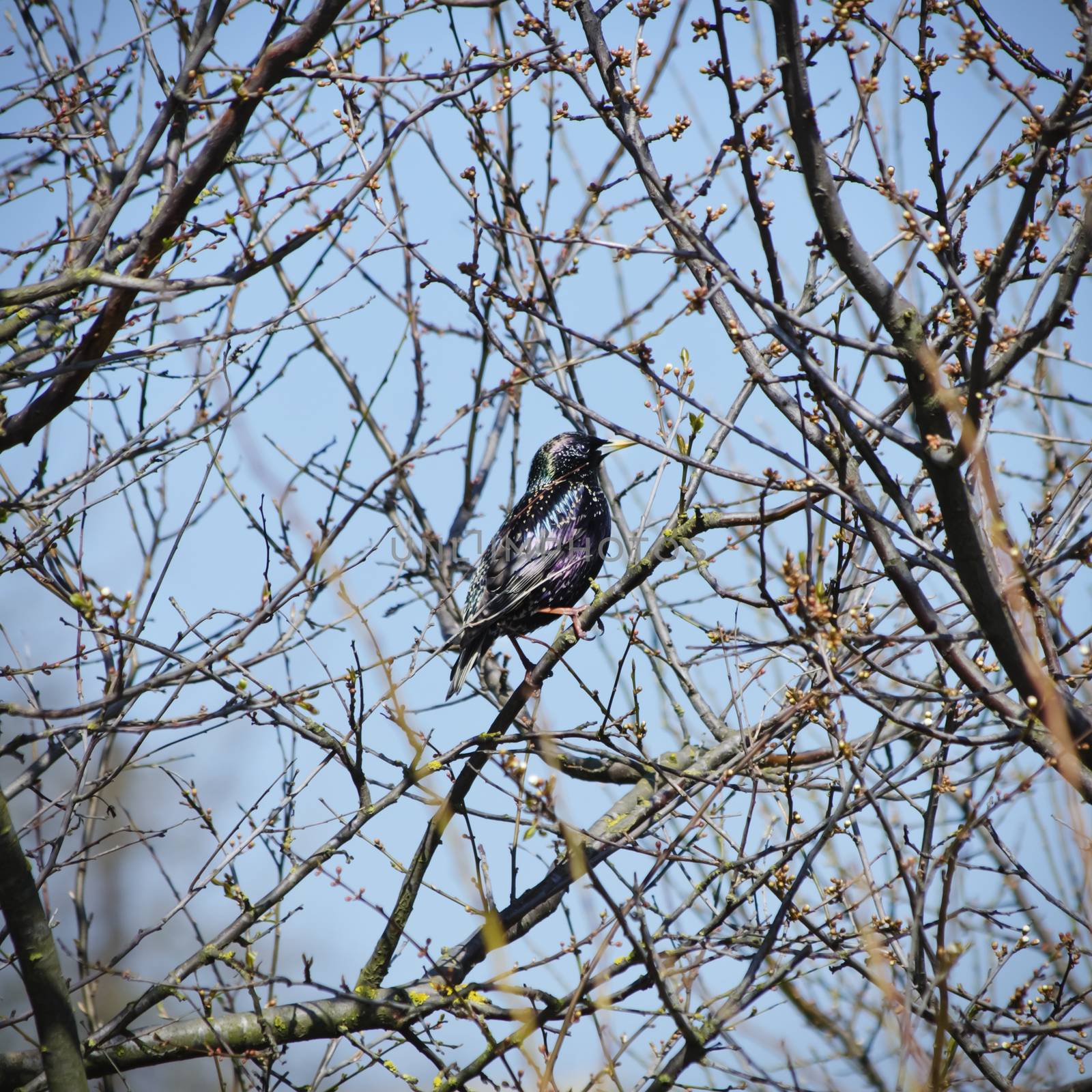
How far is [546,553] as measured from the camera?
5.93 meters

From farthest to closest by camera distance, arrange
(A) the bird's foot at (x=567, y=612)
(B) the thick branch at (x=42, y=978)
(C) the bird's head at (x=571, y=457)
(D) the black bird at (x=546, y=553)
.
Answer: (C) the bird's head at (x=571, y=457) < (D) the black bird at (x=546, y=553) < (A) the bird's foot at (x=567, y=612) < (B) the thick branch at (x=42, y=978)

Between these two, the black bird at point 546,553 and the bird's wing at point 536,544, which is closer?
the black bird at point 546,553

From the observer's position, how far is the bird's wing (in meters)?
5.79

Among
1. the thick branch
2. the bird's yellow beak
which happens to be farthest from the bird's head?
the thick branch

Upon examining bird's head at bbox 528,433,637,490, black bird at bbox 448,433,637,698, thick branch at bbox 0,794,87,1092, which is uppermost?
bird's head at bbox 528,433,637,490

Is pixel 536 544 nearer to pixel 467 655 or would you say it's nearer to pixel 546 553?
pixel 546 553

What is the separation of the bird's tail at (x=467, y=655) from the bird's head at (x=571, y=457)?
4.30 ft

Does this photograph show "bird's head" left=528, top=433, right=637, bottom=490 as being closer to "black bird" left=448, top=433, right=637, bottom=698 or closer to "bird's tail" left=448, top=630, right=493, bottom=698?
"black bird" left=448, top=433, right=637, bottom=698

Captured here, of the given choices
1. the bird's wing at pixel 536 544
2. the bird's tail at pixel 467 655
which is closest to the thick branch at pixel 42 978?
the bird's tail at pixel 467 655

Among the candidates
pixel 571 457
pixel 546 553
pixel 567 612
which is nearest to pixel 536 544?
pixel 546 553

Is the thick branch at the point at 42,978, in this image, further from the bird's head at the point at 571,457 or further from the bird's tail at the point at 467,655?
the bird's head at the point at 571,457

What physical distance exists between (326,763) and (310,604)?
2.31 ft

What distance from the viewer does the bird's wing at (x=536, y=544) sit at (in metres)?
5.79

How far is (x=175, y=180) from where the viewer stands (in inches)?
164
